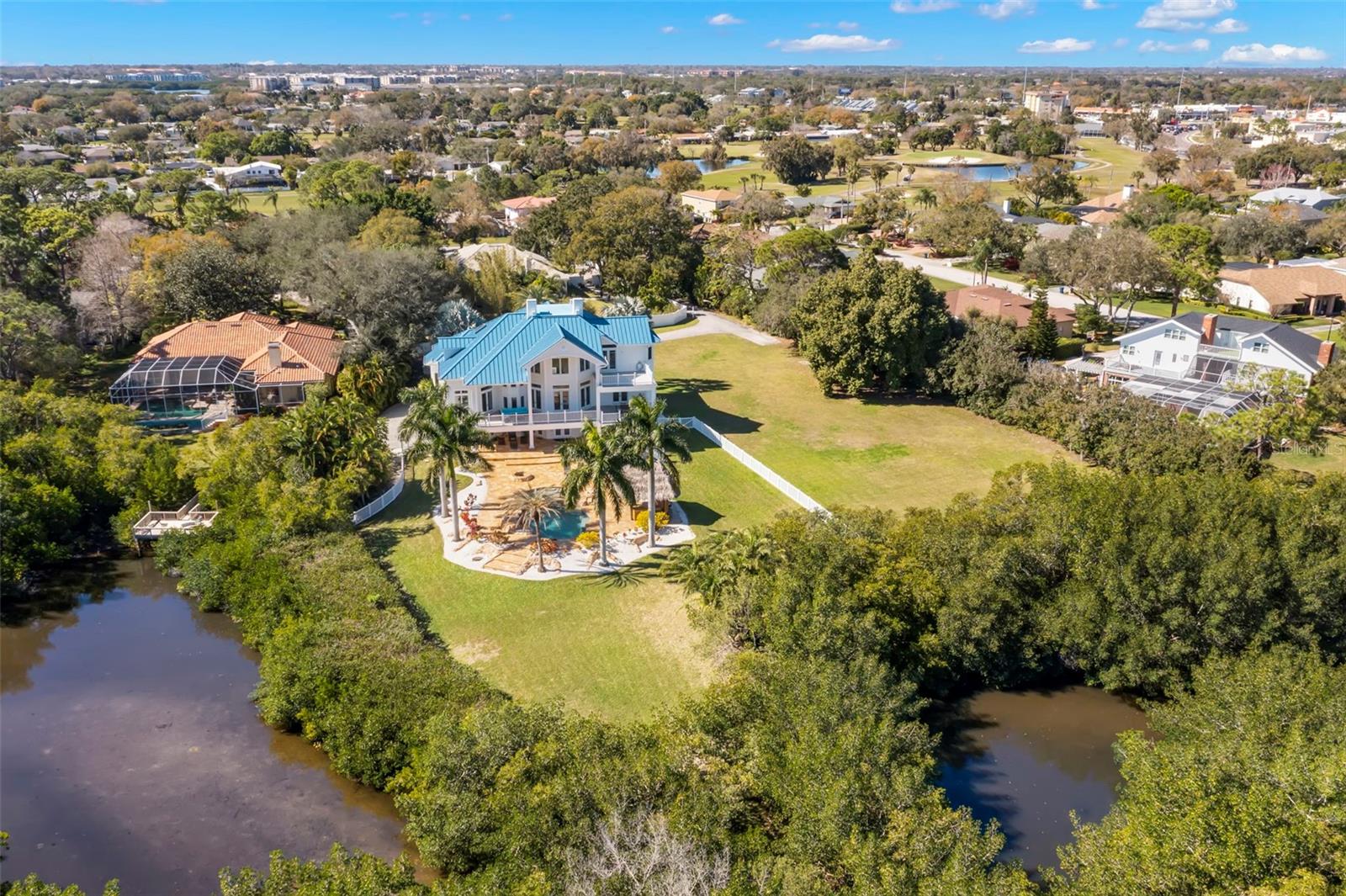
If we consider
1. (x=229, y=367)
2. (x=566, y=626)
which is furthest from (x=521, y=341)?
(x=566, y=626)

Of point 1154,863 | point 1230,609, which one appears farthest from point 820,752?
point 1230,609

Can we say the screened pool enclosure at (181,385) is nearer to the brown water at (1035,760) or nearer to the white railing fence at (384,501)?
the white railing fence at (384,501)

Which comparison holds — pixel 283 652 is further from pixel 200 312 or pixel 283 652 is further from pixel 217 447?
pixel 200 312

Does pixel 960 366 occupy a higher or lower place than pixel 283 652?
higher

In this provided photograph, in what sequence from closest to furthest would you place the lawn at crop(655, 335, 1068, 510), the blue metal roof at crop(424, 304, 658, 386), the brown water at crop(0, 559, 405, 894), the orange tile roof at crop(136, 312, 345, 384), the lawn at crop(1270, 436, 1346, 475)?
the brown water at crop(0, 559, 405, 894), the lawn at crop(655, 335, 1068, 510), the lawn at crop(1270, 436, 1346, 475), the blue metal roof at crop(424, 304, 658, 386), the orange tile roof at crop(136, 312, 345, 384)

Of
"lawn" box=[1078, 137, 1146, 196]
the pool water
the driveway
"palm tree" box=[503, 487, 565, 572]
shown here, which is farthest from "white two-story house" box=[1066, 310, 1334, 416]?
"lawn" box=[1078, 137, 1146, 196]

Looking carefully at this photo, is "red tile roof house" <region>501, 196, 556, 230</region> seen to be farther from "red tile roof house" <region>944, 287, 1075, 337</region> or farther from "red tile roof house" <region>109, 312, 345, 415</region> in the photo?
"red tile roof house" <region>944, 287, 1075, 337</region>
